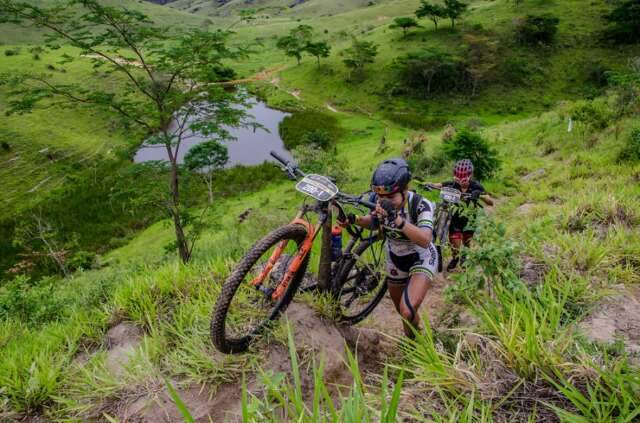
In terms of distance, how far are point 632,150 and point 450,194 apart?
23.7 ft

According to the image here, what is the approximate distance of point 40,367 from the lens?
3.27 m

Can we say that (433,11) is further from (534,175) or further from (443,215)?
(443,215)

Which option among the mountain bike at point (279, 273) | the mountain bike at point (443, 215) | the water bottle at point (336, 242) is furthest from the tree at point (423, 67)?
the mountain bike at point (279, 273)

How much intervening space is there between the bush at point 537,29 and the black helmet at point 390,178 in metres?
75.8

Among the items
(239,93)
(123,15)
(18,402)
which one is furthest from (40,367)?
(239,93)

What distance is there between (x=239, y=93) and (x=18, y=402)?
458 inches

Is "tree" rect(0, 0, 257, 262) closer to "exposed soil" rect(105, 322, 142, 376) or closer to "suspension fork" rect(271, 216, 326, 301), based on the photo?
"exposed soil" rect(105, 322, 142, 376)

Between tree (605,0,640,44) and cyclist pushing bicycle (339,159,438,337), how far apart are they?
7914cm

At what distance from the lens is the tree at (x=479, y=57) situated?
6016 centimetres

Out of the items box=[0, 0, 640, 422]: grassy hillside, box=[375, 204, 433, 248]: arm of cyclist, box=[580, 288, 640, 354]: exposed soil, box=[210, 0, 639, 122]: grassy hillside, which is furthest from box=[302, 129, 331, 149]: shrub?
box=[580, 288, 640, 354]: exposed soil

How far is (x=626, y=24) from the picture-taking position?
2341 inches

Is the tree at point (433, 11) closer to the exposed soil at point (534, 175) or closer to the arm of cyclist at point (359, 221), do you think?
the exposed soil at point (534, 175)

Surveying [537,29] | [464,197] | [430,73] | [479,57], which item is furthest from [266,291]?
[537,29]

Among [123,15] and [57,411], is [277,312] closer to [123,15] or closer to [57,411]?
[57,411]
